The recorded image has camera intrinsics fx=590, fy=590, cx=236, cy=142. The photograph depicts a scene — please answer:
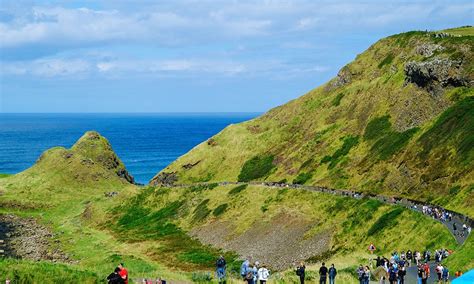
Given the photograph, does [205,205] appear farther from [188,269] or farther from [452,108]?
[452,108]

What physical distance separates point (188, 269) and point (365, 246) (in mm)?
24153

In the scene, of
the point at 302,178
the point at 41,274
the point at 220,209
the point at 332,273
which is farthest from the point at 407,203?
the point at 41,274

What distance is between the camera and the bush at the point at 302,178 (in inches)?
4701

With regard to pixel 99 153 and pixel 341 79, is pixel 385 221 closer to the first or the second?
pixel 341 79

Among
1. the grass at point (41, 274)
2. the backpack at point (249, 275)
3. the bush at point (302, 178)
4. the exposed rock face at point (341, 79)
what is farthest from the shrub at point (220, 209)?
the backpack at point (249, 275)

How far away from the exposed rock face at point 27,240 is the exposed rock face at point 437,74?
76.1m

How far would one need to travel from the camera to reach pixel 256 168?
138250 millimetres

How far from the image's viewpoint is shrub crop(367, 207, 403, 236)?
77312 mm

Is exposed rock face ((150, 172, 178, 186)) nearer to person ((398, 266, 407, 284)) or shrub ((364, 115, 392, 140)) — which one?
shrub ((364, 115, 392, 140))

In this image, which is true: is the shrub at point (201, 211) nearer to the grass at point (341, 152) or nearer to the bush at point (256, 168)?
the bush at point (256, 168)

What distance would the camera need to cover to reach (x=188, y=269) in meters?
81.0

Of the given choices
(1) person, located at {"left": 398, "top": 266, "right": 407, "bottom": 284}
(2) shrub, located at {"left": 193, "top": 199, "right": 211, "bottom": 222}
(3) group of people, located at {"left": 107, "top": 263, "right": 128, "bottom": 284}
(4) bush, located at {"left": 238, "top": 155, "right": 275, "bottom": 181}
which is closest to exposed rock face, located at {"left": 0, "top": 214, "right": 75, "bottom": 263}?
(2) shrub, located at {"left": 193, "top": 199, "right": 211, "bottom": 222}

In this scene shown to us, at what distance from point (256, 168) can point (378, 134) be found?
31980 mm

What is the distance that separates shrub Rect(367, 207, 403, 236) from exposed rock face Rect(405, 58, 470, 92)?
45.2m
